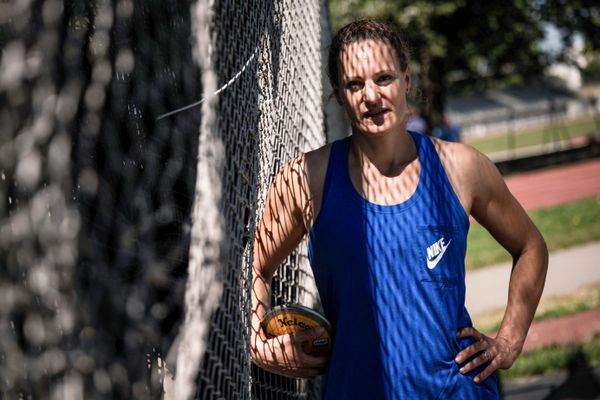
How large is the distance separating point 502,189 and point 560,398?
3309 millimetres

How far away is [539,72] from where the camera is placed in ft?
85.7

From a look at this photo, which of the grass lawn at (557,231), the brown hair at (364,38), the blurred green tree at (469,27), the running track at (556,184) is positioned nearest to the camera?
the brown hair at (364,38)

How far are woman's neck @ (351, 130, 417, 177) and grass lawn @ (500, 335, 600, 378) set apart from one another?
3887mm

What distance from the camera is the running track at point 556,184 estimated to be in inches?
600

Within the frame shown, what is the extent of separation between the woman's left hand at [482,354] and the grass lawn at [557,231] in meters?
7.11

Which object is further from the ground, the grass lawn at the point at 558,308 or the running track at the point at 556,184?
the running track at the point at 556,184

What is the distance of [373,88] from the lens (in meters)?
2.26

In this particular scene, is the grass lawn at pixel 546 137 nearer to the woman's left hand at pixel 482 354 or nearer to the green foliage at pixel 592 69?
the green foliage at pixel 592 69

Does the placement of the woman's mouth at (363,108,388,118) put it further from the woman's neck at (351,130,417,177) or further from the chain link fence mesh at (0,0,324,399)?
the chain link fence mesh at (0,0,324,399)

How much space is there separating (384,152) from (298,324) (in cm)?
60

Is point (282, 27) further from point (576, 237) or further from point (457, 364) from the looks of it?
point (576, 237)

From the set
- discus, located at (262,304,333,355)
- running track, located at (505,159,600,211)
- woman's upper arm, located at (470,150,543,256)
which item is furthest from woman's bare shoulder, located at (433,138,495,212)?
running track, located at (505,159,600,211)

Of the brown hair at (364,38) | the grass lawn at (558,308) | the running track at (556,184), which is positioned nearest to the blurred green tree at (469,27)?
the running track at (556,184)

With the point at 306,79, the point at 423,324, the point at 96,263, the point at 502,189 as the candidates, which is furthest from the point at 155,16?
the point at 306,79
